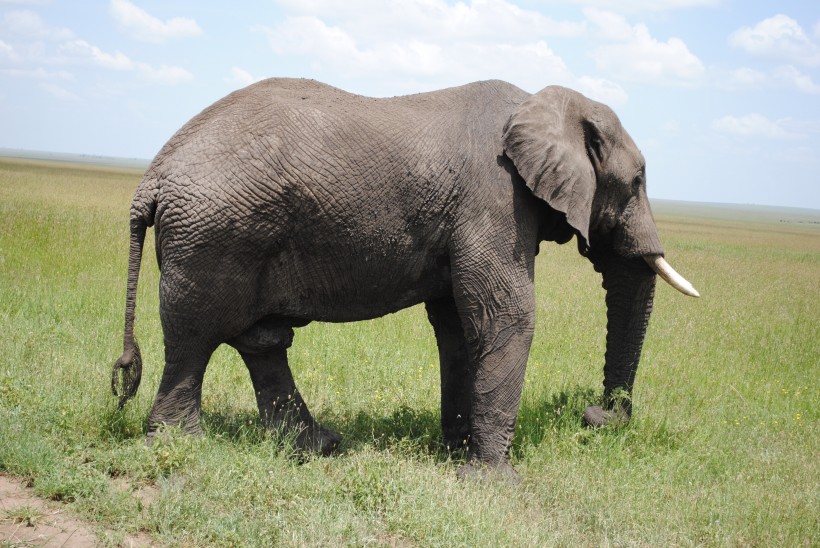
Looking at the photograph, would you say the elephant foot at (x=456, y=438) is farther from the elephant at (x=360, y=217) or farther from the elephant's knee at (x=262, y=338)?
the elephant's knee at (x=262, y=338)

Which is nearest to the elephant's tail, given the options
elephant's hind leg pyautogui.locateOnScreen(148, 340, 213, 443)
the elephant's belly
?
elephant's hind leg pyautogui.locateOnScreen(148, 340, 213, 443)

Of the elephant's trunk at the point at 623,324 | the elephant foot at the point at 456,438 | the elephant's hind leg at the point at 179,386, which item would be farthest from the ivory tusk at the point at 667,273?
the elephant's hind leg at the point at 179,386

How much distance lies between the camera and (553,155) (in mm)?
5109

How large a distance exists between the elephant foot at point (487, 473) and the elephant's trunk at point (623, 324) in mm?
1174

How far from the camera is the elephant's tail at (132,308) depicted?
16.4ft

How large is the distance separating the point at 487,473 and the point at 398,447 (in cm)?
78

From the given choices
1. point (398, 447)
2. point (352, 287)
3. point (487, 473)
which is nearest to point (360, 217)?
point (352, 287)

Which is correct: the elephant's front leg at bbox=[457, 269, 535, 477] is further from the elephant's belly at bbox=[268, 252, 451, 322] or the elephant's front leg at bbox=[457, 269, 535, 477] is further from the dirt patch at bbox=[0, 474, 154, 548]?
the dirt patch at bbox=[0, 474, 154, 548]

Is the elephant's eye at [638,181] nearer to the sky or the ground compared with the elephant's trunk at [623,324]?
nearer to the sky

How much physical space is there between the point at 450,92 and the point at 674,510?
3.36 metres

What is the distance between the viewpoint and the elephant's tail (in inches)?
197

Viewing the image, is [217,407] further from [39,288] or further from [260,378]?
[39,288]

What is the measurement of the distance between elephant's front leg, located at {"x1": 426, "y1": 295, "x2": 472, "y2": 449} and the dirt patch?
106 inches

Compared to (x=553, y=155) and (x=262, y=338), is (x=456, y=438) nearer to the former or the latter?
(x=262, y=338)
